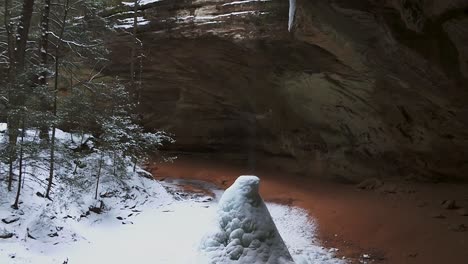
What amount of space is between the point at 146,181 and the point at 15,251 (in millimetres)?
5054

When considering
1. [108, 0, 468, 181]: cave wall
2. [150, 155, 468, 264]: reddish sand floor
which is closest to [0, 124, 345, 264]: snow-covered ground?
[150, 155, 468, 264]: reddish sand floor

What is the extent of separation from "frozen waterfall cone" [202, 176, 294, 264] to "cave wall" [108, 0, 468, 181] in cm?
451

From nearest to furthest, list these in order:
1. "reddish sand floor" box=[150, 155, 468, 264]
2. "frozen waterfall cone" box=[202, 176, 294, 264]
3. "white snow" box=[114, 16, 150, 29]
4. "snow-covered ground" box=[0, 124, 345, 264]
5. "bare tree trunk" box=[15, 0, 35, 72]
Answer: "frozen waterfall cone" box=[202, 176, 294, 264], "snow-covered ground" box=[0, 124, 345, 264], "reddish sand floor" box=[150, 155, 468, 264], "bare tree trunk" box=[15, 0, 35, 72], "white snow" box=[114, 16, 150, 29]

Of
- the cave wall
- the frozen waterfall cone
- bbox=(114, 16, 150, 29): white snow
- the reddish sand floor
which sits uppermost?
bbox=(114, 16, 150, 29): white snow

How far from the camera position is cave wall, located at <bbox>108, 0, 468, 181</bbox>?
8.05m

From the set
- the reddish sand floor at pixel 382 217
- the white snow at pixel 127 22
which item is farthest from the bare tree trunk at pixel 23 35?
the reddish sand floor at pixel 382 217

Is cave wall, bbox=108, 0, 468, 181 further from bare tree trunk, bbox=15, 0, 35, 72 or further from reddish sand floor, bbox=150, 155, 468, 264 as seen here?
bare tree trunk, bbox=15, 0, 35, 72

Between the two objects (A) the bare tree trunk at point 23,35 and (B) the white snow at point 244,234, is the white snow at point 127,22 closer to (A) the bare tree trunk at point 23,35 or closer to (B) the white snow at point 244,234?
(A) the bare tree trunk at point 23,35

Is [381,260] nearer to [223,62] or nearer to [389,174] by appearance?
[389,174]

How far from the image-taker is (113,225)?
807 centimetres

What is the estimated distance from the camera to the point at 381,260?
24.2 feet

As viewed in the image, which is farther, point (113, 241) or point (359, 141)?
point (359, 141)

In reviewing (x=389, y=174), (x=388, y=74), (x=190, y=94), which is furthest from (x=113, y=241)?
(x=190, y=94)

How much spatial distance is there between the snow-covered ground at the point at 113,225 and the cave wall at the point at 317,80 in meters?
4.00
